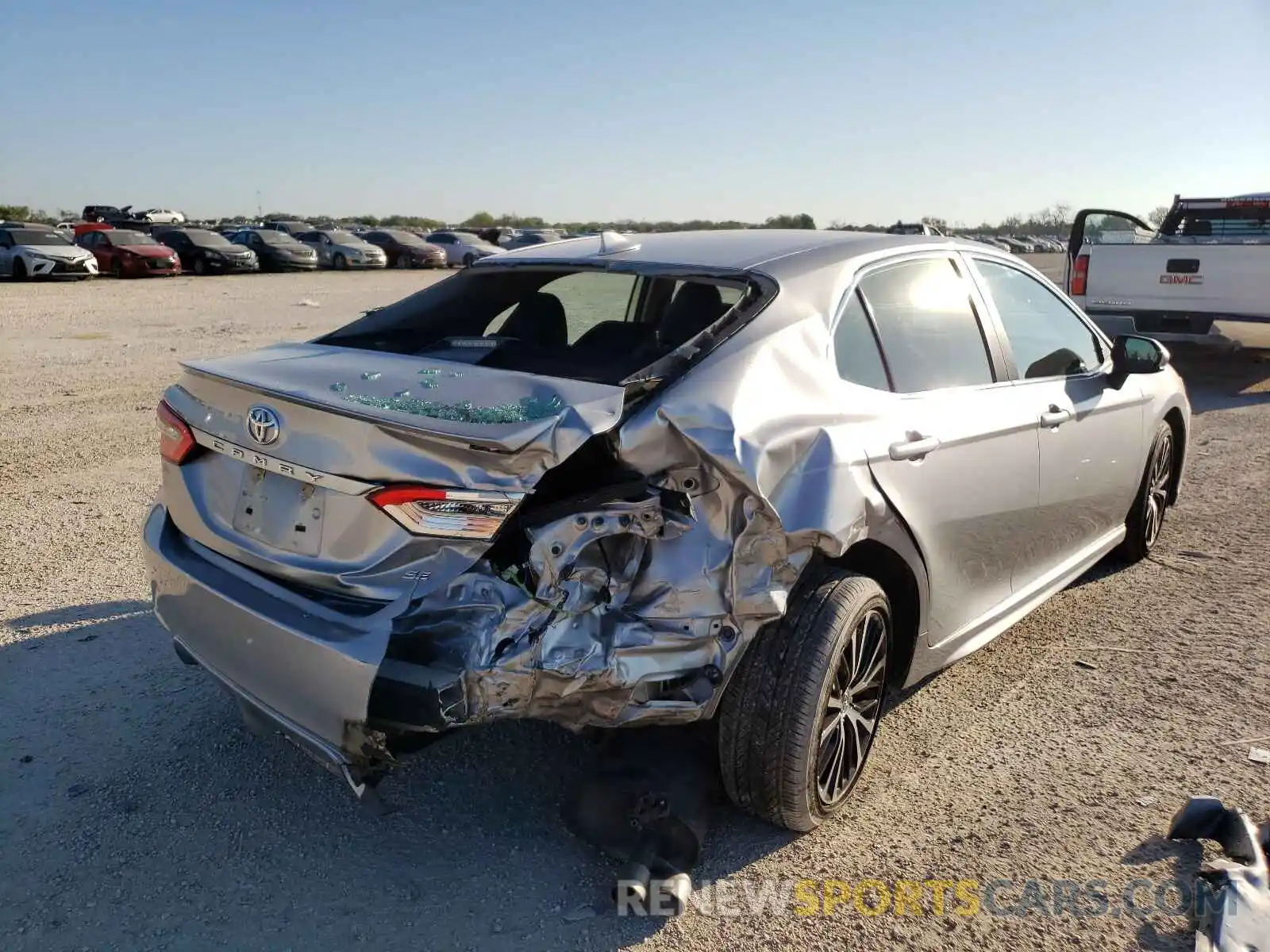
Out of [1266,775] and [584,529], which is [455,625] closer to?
[584,529]

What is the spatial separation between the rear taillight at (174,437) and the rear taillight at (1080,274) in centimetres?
1051

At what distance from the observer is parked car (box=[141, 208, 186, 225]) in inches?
1944

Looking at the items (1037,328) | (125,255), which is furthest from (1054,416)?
(125,255)

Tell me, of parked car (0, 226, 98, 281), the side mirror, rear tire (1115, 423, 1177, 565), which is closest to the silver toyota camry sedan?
the side mirror

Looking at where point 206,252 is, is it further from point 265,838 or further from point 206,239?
point 265,838

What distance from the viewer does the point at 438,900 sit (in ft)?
9.03

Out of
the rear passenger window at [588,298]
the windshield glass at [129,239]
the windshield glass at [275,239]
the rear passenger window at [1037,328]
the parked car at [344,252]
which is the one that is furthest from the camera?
the parked car at [344,252]

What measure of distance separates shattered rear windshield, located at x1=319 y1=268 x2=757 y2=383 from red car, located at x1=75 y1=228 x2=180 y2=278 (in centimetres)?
2794

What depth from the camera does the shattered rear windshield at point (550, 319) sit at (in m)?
3.45

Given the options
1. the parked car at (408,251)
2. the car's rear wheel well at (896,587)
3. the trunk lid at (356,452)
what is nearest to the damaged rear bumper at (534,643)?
the trunk lid at (356,452)

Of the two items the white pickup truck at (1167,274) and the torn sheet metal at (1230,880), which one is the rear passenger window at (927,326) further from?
the white pickup truck at (1167,274)

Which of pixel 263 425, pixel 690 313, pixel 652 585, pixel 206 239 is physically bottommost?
pixel 206 239

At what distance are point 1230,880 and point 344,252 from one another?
3737 centimetres

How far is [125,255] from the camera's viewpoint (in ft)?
92.2
